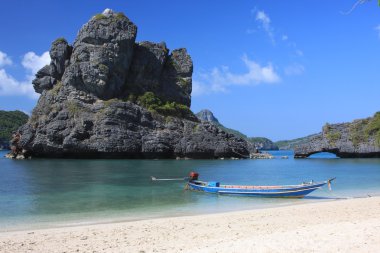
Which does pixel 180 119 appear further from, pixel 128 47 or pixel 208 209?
pixel 208 209

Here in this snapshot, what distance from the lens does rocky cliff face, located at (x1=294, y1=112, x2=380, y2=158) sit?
95.8 metres

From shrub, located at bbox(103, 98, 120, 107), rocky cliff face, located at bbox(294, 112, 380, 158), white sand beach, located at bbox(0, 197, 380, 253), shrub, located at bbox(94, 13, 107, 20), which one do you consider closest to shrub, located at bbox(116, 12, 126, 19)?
shrub, located at bbox(94, 13, 107, 20)

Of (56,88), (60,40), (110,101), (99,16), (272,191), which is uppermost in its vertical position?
(99,16)

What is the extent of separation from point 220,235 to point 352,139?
92.7m

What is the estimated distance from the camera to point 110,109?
84312mm

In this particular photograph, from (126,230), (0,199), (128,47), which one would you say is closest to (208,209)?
(126,230)

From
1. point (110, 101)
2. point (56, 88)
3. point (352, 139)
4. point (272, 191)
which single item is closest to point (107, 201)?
point (272, 191)

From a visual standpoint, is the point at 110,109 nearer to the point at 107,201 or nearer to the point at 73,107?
the point at 73,107

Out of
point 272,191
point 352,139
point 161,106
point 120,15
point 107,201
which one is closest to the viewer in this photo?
point 107,201

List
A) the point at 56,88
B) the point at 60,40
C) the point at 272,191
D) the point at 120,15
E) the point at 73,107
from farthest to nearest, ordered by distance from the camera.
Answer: the point at 60,40 → the point at 120,15 → the point at 56,88 → the point at 73,107 → the point at 272,191

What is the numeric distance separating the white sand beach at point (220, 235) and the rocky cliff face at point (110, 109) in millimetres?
65993

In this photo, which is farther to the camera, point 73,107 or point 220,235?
point 73,107

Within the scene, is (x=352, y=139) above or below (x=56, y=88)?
below

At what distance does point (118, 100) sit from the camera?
3509 inches
